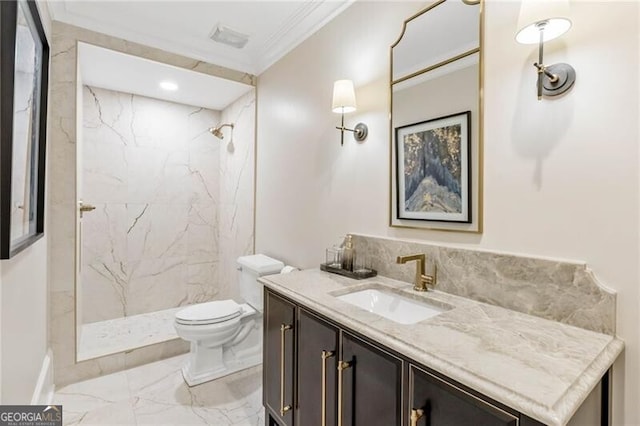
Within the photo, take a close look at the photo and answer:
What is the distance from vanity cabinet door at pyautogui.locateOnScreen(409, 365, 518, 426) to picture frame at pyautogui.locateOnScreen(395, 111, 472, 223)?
72 cm

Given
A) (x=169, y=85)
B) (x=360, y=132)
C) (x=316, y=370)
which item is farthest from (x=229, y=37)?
(x=316, y=370)

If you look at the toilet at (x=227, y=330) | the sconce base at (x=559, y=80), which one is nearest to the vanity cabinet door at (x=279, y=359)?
the toilet at (x=227, y=330)

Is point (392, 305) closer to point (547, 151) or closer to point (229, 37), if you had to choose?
point (547, 151)

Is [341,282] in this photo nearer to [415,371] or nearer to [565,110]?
[415,371]

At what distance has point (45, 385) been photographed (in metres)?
1.90

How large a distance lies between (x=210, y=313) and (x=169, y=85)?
2.08 metres

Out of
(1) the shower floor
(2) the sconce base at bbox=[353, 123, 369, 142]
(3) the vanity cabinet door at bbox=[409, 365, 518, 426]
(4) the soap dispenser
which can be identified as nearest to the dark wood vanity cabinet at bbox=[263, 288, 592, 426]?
(3) the vanity cabinet door at bbox=[409, 365, 518, 426]

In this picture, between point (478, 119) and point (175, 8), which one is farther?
point (175, 8)

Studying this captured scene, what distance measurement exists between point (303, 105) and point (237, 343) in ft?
6.14

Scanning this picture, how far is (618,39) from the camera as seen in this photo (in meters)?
0.98

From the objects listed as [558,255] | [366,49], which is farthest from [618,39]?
[366,49]

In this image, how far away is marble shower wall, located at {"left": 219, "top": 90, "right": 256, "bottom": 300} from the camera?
306 centimetres

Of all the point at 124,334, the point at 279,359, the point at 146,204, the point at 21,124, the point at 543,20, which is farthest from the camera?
the point at 146,204

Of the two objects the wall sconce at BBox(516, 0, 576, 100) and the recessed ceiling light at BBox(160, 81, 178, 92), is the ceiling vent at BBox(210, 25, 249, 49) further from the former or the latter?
the wall sconce at BBox(516, 0, 576, 100)
